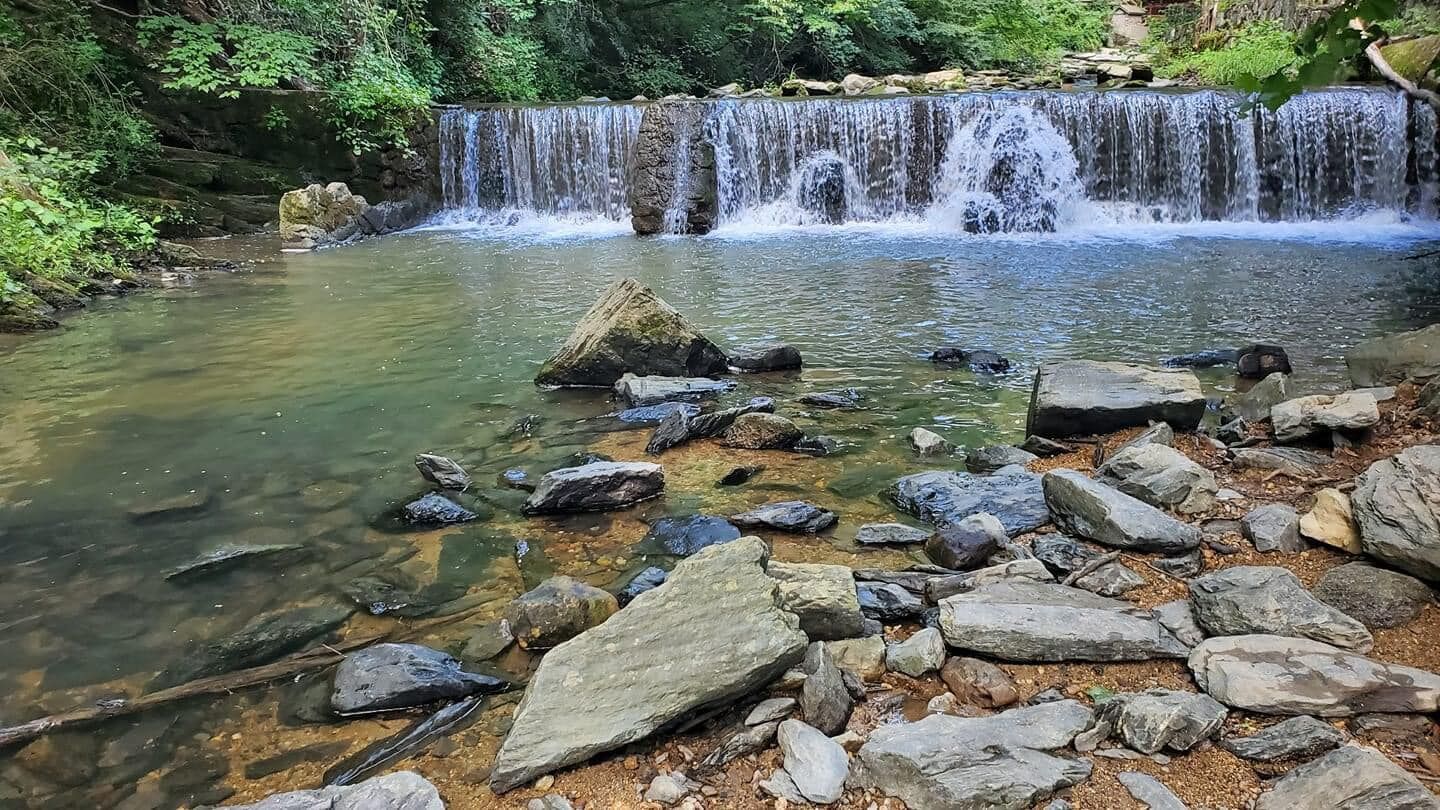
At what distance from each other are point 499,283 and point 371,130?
745cm

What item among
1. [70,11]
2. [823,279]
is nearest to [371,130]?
[70,11]

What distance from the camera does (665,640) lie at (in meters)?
2.40

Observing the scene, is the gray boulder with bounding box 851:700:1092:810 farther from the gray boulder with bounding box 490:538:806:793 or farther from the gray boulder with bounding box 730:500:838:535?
the gray boulder with bounding box 730:500:838:535

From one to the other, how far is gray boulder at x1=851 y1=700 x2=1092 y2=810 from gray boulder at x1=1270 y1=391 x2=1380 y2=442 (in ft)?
8.00

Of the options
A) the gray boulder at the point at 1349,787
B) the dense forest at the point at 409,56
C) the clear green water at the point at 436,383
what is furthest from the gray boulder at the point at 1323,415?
the gray boulder at the point at 1349,787

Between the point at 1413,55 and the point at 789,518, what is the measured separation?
1536cm

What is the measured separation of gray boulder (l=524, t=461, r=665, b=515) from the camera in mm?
3939

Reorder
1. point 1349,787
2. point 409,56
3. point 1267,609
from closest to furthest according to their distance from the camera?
point 1349,787
point 1267,609
point 409,56

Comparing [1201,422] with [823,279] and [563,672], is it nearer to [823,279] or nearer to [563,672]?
[563,672]

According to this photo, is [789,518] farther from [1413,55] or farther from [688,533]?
[1413,55]

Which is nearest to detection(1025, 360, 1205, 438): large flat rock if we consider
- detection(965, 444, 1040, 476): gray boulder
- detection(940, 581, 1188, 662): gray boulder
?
detection(965, 444, 1040, 476): gray boulder

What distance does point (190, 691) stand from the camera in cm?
269

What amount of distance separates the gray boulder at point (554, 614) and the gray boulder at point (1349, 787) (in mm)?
1910

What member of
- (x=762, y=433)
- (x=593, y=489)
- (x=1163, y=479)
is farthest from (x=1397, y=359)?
(x=593, y=489)
